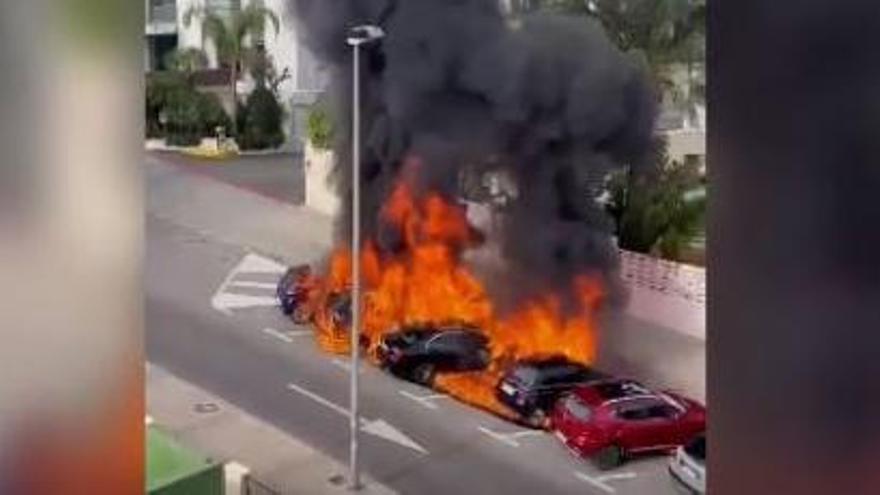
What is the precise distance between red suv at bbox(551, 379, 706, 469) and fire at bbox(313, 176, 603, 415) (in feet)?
4.03

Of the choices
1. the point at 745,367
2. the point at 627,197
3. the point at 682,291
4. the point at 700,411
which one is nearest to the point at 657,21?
the point at 627,197

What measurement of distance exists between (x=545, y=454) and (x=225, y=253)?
1085cm

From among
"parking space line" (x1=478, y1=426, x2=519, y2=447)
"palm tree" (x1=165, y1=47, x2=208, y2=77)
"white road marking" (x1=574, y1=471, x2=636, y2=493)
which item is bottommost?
"white road marking" (x1=574, y1=471, x2=636, y2=493)

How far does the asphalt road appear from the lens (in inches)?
503

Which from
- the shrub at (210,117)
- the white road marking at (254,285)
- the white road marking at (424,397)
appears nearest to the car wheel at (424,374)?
the white road marking at (424,397)

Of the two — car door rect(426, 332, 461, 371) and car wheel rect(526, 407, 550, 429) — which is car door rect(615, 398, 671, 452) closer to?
car wheel rect(526, 407, 550, 429)

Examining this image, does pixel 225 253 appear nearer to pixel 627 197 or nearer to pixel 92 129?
pixel 627 197

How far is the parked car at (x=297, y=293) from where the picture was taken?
60.1 ft

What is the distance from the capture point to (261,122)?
3525 cm

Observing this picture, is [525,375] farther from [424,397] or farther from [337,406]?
[337,406]

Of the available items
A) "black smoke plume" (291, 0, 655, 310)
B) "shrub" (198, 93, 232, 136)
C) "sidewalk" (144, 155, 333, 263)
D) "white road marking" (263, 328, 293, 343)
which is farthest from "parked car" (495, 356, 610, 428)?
"shrub" (198, 93, 232, 136)

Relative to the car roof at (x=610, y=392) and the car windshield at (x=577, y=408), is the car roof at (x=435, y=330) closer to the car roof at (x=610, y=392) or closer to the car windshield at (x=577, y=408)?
the car roof at (x=610, y=392)

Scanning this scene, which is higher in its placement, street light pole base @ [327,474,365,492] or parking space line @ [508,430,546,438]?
parking space line @ [508,430,546,438]

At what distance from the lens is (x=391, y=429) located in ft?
46.1
